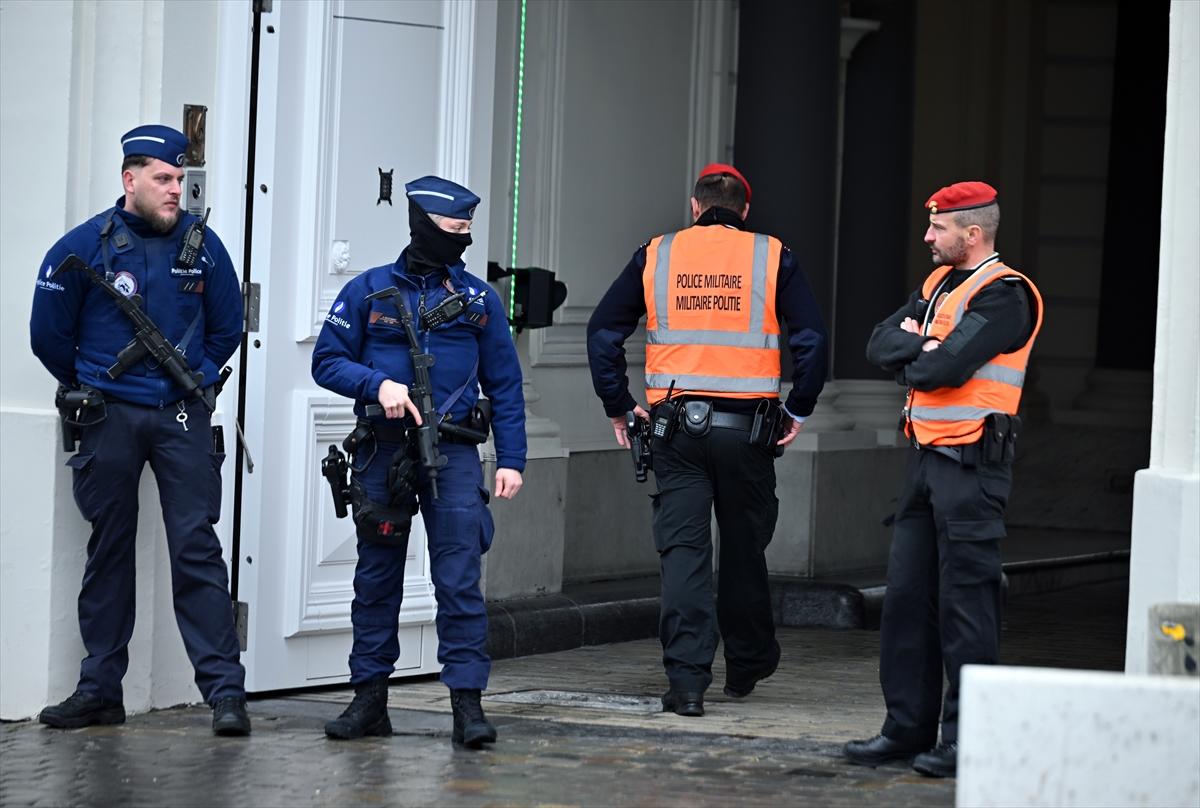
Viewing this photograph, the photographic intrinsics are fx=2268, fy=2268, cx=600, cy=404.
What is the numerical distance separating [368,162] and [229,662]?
6.25 feet

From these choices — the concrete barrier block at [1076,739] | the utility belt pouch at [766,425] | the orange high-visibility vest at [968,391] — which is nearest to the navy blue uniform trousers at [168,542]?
the utility belt pouch at [766,425]

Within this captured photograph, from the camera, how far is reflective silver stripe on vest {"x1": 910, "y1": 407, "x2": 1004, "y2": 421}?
645 cm

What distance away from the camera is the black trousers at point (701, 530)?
25.1 ft

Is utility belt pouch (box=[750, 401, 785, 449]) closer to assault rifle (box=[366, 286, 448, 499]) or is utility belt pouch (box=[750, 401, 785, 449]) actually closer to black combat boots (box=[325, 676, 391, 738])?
assault rifle (box=[366, 286, 448, 499])

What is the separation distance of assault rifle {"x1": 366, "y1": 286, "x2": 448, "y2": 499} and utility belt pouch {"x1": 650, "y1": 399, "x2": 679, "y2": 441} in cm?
109

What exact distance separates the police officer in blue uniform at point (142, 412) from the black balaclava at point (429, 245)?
641 millimetres

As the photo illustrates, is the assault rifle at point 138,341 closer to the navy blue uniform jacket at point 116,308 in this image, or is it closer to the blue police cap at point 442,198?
the navy blue uniform jacket at point 116,308

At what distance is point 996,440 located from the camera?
21.0ft

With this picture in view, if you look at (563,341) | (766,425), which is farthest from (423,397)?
(563,341)

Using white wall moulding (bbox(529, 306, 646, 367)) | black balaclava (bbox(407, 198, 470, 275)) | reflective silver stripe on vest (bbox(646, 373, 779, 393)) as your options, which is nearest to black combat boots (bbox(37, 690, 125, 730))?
black balaclava (bbox(407, 198, 470, 275))

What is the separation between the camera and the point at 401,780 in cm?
635

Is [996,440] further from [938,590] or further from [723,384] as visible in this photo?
[723,384]

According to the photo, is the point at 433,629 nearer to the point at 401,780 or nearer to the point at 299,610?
the point at 299,610

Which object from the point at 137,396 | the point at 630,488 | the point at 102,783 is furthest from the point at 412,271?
the point at 630,488
